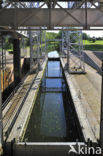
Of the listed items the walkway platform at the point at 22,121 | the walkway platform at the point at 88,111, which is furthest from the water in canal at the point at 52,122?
the walkway platform at the point at 88,111

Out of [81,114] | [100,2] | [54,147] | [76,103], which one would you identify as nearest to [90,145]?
[54,147]

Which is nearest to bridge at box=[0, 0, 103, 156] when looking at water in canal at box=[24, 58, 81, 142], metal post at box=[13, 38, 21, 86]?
water in canal at box=[24, 58, 81, 142]

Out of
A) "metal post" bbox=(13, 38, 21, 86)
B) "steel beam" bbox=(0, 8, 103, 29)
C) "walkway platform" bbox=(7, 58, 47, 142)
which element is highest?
"steel beam" bbox=(0, 8, 103, 29)

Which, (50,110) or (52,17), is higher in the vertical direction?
(52,17)

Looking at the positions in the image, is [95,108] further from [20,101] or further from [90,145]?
[20,101]

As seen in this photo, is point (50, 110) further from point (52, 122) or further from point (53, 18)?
point (53, 18)

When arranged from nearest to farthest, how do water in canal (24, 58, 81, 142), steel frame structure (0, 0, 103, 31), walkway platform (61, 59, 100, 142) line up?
steel frame structure (0, 0, 103, 31) < walkway platform (61, 59, 100, 142) < water in canal (24, 58, 81, 142)

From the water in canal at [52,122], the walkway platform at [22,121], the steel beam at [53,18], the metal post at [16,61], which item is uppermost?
the steel beam at [53,18]

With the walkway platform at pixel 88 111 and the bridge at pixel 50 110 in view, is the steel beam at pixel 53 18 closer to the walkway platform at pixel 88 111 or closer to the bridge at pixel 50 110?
the bridge at pixel 50 110

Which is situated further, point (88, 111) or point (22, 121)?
point (88, 111)

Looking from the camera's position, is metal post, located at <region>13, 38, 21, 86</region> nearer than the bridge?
No

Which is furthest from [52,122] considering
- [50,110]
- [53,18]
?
[53,18]

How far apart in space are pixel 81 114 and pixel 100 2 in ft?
12.4

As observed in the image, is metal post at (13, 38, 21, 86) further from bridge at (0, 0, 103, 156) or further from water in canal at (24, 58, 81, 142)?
bridge at (0, 0, 103, 156)
